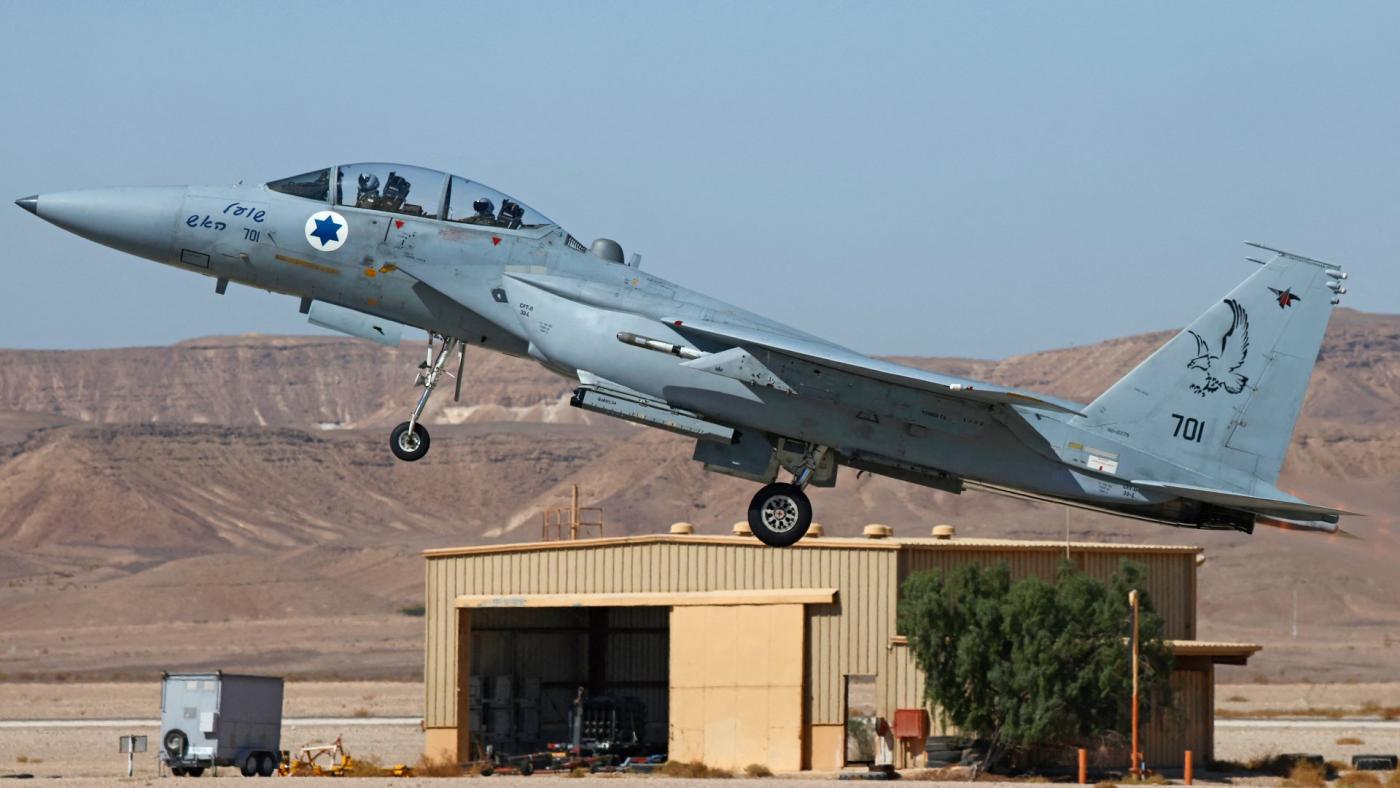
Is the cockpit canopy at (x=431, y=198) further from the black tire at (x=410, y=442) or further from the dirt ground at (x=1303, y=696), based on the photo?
the dirt ground at (x=1303, y=696)

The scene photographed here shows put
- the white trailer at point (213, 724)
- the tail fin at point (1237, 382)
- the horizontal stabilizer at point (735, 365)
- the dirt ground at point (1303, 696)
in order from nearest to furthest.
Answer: the horizontal stabilizer at point (735, 365)
the tail fin at point (1237, 382)
the white trailer at point (213, 724)
the dirt ground at point (1303, 696)

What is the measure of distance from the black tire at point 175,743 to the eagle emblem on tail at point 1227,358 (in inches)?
1034

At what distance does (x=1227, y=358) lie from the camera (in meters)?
23.5

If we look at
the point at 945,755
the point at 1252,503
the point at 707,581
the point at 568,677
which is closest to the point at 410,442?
the point at 1252,503

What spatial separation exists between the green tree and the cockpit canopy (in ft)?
63.8

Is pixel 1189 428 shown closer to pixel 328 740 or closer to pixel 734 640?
pixel 734 640

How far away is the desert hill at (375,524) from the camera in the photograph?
108m

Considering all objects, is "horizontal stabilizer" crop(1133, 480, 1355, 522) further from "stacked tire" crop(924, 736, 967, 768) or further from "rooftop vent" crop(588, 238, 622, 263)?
"stacked tire" crop(924, 736, 967, 768)

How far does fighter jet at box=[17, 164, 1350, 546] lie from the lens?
73.2 feet

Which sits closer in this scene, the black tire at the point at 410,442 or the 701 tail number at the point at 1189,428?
the black tire at the point at 410,442

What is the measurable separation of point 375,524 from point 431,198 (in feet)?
487

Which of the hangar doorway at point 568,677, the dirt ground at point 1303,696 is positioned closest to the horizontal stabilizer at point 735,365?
the hangar doorway at point 568,677

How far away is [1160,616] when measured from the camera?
146 ft

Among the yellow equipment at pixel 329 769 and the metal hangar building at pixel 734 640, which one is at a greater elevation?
the metal hangar building at pixel 734 640
